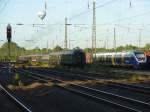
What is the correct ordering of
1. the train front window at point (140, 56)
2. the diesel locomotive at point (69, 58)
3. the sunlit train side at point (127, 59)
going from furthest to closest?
the diesel locomotive at point (69, 58)
the sunlit train side at point (127, 59)
the train front window at point (140, 56)

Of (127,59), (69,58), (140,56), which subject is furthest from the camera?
(69,58)

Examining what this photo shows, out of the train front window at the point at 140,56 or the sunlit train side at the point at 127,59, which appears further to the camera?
the sunlit train side at the point at 127,59

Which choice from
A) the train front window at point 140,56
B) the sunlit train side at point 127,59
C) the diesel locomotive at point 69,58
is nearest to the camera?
the train front window at point 140,56

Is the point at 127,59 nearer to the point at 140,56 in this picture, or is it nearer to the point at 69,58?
the point at 140,56

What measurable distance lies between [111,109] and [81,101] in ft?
11.8

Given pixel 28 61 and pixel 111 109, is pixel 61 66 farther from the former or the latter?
pixel 111 109

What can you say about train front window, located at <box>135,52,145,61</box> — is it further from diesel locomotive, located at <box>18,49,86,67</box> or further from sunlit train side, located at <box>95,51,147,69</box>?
diesel locomotive, located at <box>18,49,86,67</box>

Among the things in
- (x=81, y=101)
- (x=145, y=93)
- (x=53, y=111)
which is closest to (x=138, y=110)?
(x=53, y=111)

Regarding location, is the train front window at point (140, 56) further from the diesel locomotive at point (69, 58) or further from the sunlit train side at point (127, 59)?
the diesel locomotive at point (69, 58)

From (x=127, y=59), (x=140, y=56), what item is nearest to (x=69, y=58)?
(x=127, y=59)

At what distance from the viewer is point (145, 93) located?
2291 centimetres

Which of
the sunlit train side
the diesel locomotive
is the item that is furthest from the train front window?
the diesel locomotive

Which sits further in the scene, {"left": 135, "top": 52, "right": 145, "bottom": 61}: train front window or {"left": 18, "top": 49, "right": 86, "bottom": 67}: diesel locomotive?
{"left": 18, "top": 49, "right": 86, "bottom": 67}: diesel locomotive

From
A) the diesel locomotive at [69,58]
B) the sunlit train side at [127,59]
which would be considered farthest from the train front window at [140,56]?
the diesel locomotive at [69,58]
